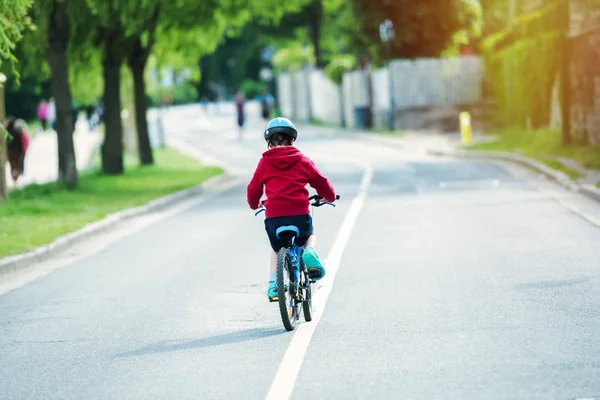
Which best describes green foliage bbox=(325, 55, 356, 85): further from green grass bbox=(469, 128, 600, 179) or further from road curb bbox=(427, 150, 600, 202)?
road curb bbox=(427, 150, 600, 202)


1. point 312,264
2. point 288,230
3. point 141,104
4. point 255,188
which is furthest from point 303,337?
point 141,104

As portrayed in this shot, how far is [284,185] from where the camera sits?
980 cm


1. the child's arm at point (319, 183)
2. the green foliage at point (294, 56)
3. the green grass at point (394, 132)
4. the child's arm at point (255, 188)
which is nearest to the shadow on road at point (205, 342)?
the child's arm at point (255, 188)

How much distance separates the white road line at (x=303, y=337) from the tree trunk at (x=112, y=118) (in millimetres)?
14547

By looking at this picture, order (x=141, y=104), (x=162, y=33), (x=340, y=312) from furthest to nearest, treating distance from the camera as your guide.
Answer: (x=141, y=104) → (x=162, y=33) → (x=340, y=312)

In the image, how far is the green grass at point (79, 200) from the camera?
690 inches

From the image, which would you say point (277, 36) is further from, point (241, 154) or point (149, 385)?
point (149, 385)

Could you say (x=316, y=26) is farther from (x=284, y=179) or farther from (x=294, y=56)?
(x=284, y=179)

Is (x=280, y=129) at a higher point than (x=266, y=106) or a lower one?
higher

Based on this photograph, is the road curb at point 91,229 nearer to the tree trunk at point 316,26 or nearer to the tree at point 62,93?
the tree at point 62,93

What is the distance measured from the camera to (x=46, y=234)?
57.0 ft

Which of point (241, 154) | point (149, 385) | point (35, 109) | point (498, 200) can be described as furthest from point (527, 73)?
point (35, 109)

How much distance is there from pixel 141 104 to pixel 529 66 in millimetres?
10668

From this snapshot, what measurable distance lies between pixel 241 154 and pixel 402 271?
99.6ft
